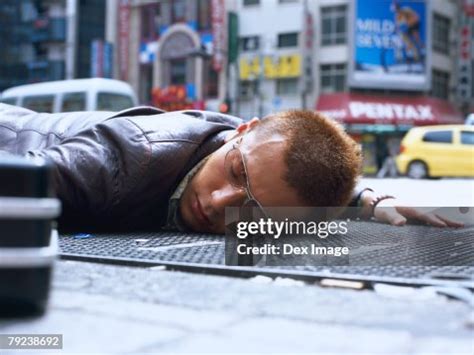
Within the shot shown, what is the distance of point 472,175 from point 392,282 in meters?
13.6

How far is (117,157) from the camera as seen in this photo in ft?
7.63

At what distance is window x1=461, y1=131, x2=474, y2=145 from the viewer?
47.0 ft

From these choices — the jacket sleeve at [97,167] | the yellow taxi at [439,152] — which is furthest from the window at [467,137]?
the jacket sleeve at [97,167]

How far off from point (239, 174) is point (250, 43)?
25820mm

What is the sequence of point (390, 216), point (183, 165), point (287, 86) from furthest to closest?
1. point (287, 86)
2. point (390, 216)
3. point (183, 165)

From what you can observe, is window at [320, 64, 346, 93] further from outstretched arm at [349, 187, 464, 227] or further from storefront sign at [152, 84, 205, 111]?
outstretched arm at [349, 187, 464, 227]

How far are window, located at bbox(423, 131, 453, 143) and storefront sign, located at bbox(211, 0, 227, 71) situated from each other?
13845 mm

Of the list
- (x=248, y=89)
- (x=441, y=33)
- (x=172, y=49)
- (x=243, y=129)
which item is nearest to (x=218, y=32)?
(x=248, y=89)

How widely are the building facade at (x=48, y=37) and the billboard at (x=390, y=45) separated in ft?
49.0

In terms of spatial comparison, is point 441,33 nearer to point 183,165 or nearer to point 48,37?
point 48,37

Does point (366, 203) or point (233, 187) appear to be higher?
point (233, 187)

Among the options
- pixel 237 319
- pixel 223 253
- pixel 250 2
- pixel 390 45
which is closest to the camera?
pixel 237 319

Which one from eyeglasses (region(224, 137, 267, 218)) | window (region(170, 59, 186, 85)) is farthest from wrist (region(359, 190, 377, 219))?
window (region(170, 59, 186, 85))

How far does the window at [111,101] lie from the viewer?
1427 centimetres
